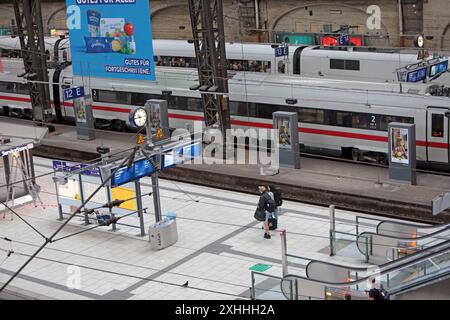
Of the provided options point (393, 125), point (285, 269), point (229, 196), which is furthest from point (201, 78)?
point (285, 269)

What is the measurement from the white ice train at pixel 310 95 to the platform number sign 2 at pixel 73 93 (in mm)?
391

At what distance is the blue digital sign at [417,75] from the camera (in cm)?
3000

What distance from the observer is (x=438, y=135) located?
26.8 m

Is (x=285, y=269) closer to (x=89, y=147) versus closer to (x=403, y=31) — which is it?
(x=89, y=147)

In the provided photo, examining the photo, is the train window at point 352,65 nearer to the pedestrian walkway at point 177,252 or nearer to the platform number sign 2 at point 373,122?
Result: the platform number sign 2 at point 373,122

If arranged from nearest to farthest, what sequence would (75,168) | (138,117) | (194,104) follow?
1. (75,168)
2. (194,104)
3. (138,117)

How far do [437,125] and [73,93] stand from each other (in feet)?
44.2

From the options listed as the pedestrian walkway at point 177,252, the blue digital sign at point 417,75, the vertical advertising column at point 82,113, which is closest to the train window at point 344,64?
the blue digital sign at point 417,75

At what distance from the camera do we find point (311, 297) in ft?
59.4

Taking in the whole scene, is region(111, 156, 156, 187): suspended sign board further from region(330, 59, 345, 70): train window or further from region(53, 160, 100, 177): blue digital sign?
region(330, 59, 345, 70): train window

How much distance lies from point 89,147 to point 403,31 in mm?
16483

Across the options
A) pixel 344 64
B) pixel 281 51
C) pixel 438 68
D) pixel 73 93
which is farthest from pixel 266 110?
pixel 73 93

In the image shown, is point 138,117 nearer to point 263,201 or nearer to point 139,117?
point 139,117

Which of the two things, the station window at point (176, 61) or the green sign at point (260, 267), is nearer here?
Result: the green sign at point (260, 267)
